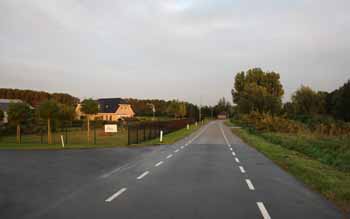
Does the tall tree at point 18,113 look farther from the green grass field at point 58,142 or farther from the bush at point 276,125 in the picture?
the bush at point 276,125

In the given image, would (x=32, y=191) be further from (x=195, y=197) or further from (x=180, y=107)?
(x=180, y=107)

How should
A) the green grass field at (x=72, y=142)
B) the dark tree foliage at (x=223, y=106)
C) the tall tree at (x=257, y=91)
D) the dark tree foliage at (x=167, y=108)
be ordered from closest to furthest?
the green grass field at (x=72, y=142) → the tall tree at (x=257, y=91) → the dark tree foliage at (x=167, y=108) → the dark tree foliage at (x=223, y=106)

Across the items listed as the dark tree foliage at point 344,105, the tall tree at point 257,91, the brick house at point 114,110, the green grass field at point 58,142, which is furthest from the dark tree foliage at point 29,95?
the dark tree foliage at point 344,105

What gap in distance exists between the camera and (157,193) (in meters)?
7.62

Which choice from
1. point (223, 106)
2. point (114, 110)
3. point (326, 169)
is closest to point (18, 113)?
point (326, 169)

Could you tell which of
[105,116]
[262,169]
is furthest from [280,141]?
[105,116]

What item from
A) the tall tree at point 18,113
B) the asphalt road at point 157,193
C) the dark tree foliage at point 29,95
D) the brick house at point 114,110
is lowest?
the asphalt road at point 157,193

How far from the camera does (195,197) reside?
7.17m

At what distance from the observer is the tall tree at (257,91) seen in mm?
51806

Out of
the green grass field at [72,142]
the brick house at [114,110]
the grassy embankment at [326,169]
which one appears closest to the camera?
the grassy embankment at [326,169]

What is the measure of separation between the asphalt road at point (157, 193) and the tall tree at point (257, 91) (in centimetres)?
4121

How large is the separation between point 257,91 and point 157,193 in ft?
162

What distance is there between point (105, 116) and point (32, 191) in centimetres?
8867

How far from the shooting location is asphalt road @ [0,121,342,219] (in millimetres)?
5930
